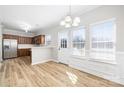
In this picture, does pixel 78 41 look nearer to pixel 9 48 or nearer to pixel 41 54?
pixel 41 54

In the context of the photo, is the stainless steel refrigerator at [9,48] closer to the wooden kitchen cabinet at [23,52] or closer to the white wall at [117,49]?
the wooden kitchen cabinet at [23,52]

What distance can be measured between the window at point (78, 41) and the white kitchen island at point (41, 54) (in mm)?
1657

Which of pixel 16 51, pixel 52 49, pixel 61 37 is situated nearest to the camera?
pixel 61 37

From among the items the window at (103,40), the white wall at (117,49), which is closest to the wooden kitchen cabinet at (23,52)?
the white wall at (117,49)

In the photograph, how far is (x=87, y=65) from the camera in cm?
286

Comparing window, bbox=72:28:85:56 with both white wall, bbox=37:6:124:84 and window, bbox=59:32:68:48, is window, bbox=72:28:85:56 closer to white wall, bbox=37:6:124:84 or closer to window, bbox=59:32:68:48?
white wall, bbox=37:6:124:84

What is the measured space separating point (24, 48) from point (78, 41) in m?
4.84

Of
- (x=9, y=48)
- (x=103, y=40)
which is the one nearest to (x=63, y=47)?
(x=103, y=40)

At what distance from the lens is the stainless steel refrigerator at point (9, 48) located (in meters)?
5.46

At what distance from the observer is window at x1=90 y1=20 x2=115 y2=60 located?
231 cm

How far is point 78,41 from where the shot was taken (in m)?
3.18
